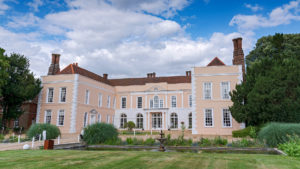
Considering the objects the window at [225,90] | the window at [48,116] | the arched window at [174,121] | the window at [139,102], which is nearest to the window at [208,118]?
the window at [225,90]

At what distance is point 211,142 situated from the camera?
12453 mm

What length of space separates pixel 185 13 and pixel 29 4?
26.8 ft

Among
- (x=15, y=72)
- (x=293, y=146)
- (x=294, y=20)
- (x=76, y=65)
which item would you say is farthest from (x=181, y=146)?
(x=76, y=65)

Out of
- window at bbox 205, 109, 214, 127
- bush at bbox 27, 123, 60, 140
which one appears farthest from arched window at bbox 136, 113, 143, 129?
bush at bbox 27, 123, 60, 140

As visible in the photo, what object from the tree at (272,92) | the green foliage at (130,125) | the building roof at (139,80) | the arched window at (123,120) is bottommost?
the green foliage at (130,125)

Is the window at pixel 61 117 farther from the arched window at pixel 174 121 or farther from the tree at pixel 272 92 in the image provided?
the tree at pixel 272 92

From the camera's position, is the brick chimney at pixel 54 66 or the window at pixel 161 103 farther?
the window at pixel 161 103

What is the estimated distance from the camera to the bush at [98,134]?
13.5 meters

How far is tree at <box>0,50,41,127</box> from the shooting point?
22.2 m

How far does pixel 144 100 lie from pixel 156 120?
3.54m

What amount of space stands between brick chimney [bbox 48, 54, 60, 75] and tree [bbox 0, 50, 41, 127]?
3.73 metres

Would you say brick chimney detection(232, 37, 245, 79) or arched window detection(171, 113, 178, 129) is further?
arched window detection(171, 113, 178, 129)

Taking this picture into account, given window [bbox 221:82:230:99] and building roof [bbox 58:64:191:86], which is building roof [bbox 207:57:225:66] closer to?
window [bbox 221:82:230:99]

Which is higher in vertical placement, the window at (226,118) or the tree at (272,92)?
the tree at (272,92)
